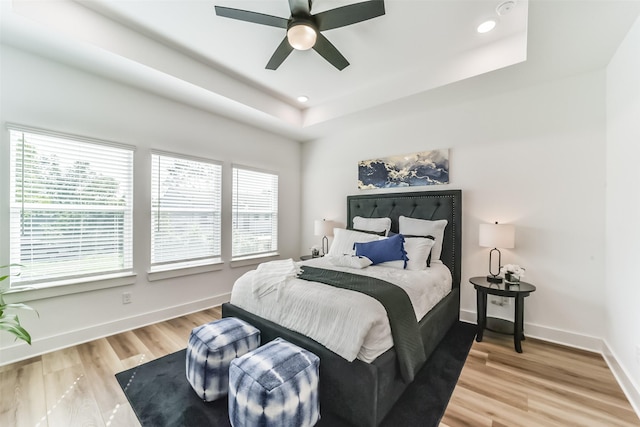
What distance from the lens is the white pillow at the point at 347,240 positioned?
3.24m

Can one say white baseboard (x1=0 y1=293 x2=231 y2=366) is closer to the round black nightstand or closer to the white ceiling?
the white ceiling

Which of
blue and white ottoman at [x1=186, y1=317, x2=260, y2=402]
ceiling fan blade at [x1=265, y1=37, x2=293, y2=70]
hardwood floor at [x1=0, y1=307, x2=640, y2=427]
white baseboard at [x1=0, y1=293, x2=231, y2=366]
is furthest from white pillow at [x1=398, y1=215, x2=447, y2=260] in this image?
white baseboard at [x1=0, y1=293, x2=231, y2=366]

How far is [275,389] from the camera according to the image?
4.47 feet

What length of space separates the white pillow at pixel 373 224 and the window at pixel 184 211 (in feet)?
6.52

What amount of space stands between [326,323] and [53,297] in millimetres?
2621

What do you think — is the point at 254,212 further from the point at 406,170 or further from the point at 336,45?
the point at 336,45

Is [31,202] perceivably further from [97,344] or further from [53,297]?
[97,344]

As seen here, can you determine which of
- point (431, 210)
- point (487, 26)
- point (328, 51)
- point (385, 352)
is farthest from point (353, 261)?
point (487, 26)

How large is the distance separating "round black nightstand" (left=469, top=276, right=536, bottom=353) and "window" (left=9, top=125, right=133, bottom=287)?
12.2 ft

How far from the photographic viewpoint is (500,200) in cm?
295

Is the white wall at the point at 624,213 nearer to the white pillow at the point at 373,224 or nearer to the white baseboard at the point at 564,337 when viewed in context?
the white baseboard at the point at 564,337

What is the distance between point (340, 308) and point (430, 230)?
188 cm

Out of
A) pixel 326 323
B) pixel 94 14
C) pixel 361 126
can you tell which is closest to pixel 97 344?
pixel 326 323

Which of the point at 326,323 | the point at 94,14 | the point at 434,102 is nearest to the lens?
the point at 326,323
